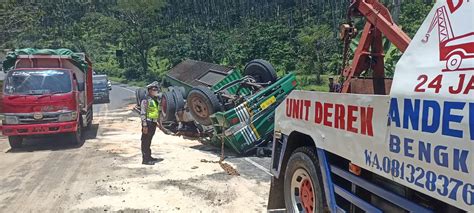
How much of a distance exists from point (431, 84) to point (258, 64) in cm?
962

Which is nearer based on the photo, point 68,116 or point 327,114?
point 327,114

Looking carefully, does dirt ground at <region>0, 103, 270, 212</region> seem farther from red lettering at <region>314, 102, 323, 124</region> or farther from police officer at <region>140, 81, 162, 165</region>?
red lettering at <region>314, 102, 323, 124</region>

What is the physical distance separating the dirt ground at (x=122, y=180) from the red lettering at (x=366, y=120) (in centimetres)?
326

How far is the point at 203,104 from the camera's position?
433 inches

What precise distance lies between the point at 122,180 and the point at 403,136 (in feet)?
Answer: 19.9

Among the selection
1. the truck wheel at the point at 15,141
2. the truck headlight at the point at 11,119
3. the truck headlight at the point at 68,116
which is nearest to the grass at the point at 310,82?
the truck headlight at the point at 68,116

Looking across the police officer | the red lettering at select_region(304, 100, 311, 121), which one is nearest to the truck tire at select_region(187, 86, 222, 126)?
the police officer

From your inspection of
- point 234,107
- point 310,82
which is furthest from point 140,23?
point 234,107

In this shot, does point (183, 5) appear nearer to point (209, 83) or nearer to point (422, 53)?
point (209, 83)

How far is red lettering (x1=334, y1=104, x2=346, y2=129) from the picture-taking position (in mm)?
3568

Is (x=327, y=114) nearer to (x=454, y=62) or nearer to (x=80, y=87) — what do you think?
(x=454, y=62)

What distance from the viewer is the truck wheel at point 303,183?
13.9 ft

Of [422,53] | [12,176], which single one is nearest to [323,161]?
[422,53]

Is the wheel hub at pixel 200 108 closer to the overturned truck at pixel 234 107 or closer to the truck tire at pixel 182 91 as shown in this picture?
the overturned truck at pixel 234 107
